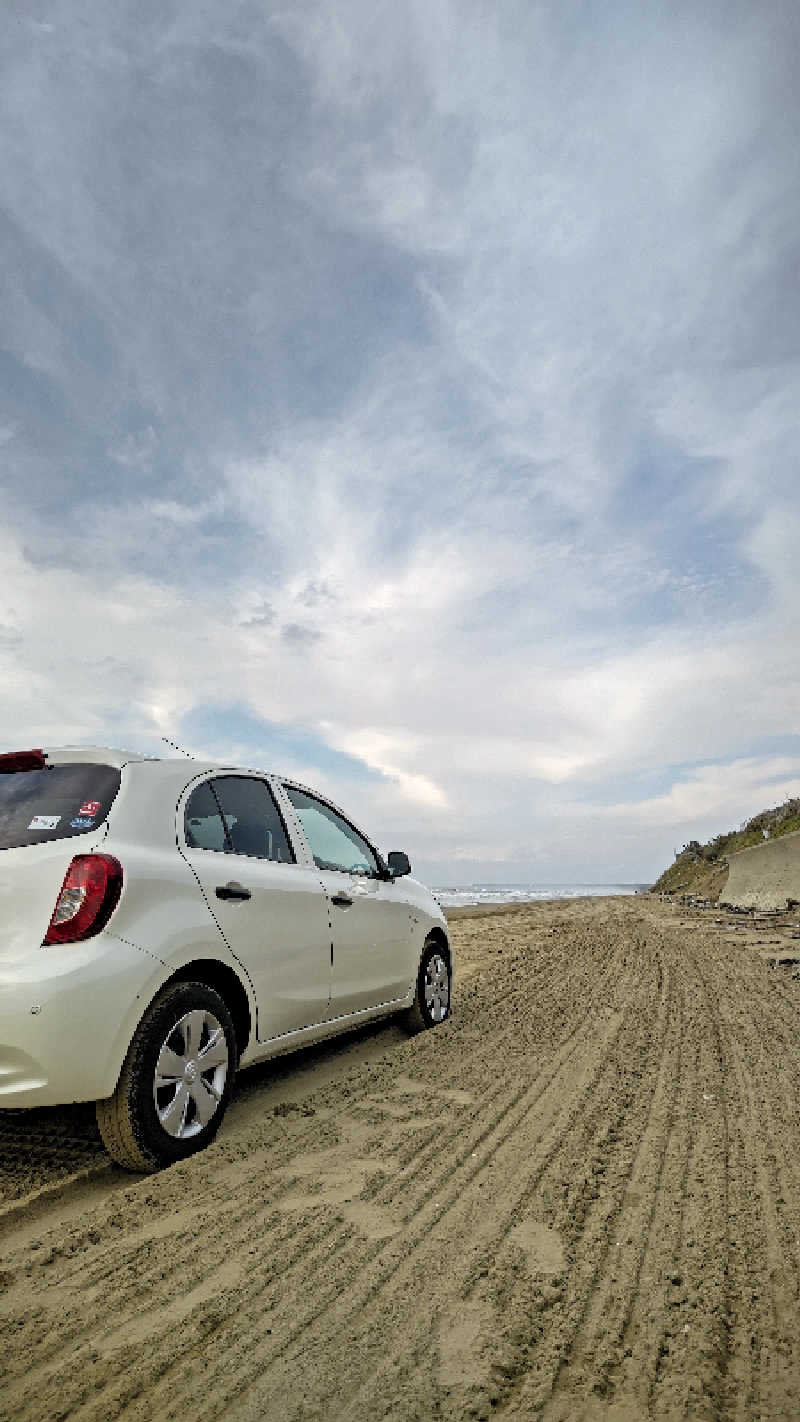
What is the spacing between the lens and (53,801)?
353 centimetres

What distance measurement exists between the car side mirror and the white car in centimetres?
102

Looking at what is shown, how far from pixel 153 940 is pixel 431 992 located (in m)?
3.36

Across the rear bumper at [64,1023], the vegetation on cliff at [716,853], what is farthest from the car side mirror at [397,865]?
the vegetation on cliff at [716,853]

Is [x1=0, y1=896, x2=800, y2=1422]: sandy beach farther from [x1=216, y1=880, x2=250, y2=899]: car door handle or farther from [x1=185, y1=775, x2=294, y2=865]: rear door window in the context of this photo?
[x1=185, y1=775, x2=294, y2=865]: rear door window

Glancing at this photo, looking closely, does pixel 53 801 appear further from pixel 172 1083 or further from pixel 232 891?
pixel 172 1083

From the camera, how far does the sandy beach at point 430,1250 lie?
198 cm

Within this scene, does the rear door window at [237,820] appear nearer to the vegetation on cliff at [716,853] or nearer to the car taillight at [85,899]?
the car taillight at [85,899]

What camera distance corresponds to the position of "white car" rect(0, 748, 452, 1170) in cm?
306

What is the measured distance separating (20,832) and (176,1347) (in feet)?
6.41

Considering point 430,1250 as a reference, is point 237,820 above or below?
above

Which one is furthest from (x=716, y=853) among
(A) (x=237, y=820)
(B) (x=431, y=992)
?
(A) (x=237, y=820)

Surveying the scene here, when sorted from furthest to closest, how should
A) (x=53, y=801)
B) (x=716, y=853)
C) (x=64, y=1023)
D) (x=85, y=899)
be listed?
(x=716, y=853)
(x=53, y=801)
(x=85, y=899)
(x=64, y=1023)

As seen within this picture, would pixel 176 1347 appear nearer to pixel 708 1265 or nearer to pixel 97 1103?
pixel 97 1103

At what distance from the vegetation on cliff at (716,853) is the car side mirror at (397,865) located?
51.4ft
